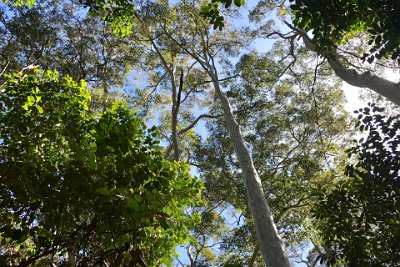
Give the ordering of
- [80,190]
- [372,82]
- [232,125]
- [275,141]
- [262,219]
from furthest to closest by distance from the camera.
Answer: [275,141] → [232,125] → [262,219] → [372,82] → [80,190]

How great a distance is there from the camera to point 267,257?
6.18 meters

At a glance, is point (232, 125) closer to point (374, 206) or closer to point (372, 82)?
point (372, 82)

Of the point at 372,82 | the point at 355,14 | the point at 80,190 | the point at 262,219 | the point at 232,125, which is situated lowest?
the point at 80,190

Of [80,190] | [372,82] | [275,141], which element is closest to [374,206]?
[80,190]

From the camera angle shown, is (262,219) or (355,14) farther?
(262,219)

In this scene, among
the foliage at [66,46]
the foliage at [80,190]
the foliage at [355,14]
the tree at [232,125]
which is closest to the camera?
the foliage at [80,190]

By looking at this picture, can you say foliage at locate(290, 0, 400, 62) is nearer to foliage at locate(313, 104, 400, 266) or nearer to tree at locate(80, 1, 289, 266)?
foliage at locate(313, 104, 400, 266)

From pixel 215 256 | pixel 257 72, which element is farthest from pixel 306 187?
pixel 215 256

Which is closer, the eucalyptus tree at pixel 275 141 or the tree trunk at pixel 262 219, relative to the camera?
the tree trunk at pixel 262 219

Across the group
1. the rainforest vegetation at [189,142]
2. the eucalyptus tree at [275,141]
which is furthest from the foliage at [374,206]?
the eucalyptus tree at [275,141]

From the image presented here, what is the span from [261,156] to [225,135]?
154 cm

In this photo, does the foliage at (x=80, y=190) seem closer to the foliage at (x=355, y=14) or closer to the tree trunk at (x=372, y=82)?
the foliage at (x=355, y=14)

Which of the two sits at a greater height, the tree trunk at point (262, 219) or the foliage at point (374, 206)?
the tree trunk at point (262, 219)

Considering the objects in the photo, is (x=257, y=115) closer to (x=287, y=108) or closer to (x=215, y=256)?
(x=287, y=108)
